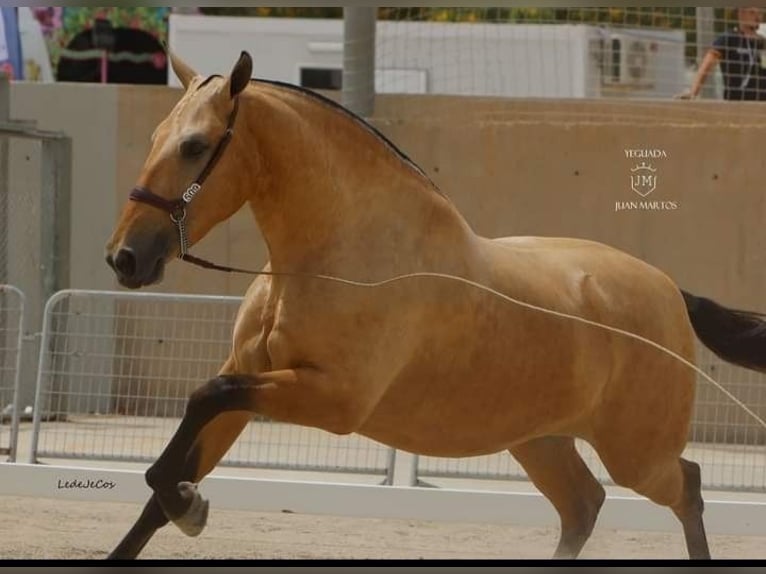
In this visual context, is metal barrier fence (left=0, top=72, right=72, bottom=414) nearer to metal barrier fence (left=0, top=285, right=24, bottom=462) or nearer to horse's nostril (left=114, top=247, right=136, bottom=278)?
metal barrier fence (left=0, top=285, right=24, bottom=462)

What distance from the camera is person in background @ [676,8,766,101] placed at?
9594 millimetres

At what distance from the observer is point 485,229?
9031 millimetres

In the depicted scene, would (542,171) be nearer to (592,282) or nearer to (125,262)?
(592,282)

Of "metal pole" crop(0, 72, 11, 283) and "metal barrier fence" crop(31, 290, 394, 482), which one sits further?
"metal pole" crop(0, 72, 11, 283)

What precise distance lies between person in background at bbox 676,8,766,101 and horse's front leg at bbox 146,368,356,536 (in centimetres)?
486

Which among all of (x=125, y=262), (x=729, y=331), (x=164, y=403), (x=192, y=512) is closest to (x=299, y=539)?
(x=164, y=403)

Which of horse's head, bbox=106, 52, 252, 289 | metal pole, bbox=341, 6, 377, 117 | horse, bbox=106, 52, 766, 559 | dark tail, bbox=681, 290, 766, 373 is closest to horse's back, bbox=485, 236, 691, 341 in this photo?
horse, bbox=106, 52, 766, 559

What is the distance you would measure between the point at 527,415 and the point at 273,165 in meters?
1.32

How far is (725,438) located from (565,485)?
179 centimetres

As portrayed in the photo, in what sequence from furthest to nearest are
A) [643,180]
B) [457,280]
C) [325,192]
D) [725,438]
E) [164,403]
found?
[164,403]
[725,438]
[643,180]
[457,280]
[325,192]

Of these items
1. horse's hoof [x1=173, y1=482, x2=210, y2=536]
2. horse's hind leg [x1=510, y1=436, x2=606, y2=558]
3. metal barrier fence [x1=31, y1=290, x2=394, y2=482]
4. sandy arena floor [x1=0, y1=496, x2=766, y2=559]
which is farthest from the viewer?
metal barrier fence [x1=31, y1=290, x2=394, y2=482]

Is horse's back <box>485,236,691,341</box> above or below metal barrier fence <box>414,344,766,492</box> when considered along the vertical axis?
above

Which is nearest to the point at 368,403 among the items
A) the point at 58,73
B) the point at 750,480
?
the point at 750,480

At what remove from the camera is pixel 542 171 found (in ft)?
28.5
